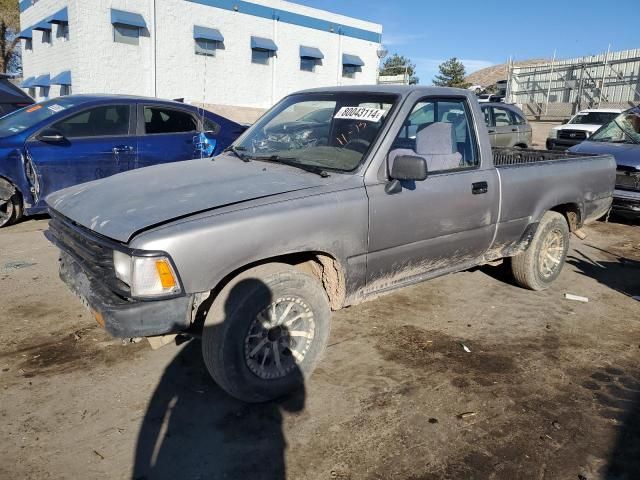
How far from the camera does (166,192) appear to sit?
2984 mm

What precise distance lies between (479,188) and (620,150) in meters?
5.56

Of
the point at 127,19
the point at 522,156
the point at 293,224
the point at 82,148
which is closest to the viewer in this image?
the point at 293,224

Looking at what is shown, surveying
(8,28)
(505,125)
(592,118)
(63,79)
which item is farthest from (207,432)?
(8,28)

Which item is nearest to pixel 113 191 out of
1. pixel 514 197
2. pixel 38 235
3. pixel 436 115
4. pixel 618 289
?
pixel 436 115

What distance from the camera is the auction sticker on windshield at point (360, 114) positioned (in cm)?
358

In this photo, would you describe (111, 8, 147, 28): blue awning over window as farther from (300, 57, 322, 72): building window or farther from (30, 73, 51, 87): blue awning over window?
(300, 57, 322, 72): building window

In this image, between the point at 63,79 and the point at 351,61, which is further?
the point at 351,61

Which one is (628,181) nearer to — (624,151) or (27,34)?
(624,151)

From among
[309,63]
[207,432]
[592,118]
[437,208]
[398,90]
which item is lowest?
[207,432]

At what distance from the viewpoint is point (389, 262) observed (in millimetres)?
3465

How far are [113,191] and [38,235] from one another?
374cm

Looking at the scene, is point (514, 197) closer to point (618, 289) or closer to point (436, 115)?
point (436, 115)

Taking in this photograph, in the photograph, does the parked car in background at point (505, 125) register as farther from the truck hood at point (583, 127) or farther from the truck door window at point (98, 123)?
the truck door window at point (98, 123)

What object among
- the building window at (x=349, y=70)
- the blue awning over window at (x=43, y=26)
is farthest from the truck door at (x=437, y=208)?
the building window at (x=349, y=70)
